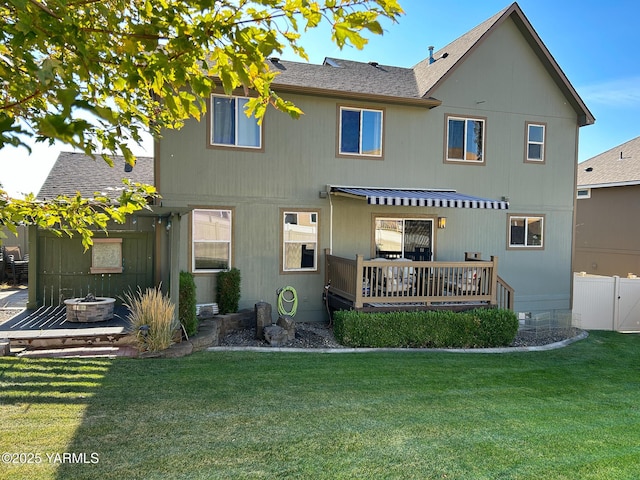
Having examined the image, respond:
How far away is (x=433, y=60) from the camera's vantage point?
1485 centimetres

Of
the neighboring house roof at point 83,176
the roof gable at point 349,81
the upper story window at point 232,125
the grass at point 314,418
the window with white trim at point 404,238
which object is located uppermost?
the roof gable at point 349,81

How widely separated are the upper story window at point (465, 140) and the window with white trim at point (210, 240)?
671 cm

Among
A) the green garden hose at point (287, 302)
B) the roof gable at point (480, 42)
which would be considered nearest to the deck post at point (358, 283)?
the green garden hose at point (287, 302)

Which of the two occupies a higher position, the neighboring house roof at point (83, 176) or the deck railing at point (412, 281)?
the neighboring house roof at point (83, 176)

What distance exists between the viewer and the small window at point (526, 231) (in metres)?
13.8

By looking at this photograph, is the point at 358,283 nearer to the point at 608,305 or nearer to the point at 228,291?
the point at 228,291

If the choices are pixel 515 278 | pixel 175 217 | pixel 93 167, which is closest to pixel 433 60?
pixel 515 278

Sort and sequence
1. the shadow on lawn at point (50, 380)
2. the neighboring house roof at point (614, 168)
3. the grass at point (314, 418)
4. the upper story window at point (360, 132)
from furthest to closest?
the neighboring house roof at point (614, 168)
the upper story window at point (360, 132)
the shadow on lawn at point (50, 380)
the grass at point (314, 418)

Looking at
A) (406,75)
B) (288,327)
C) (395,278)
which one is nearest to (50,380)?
(288,327)

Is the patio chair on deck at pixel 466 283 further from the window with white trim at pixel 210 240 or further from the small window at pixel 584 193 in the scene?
the small window at pixel 584 193

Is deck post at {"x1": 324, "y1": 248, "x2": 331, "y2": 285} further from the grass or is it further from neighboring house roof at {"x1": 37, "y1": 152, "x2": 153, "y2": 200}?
neighboring house roof at {"x1": 37, "y1": 152, "x2": 153, "y2": 200}

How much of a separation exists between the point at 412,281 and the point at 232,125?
5.94 m

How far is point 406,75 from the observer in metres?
14.7

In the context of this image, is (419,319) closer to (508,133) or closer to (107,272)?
(508,133)
